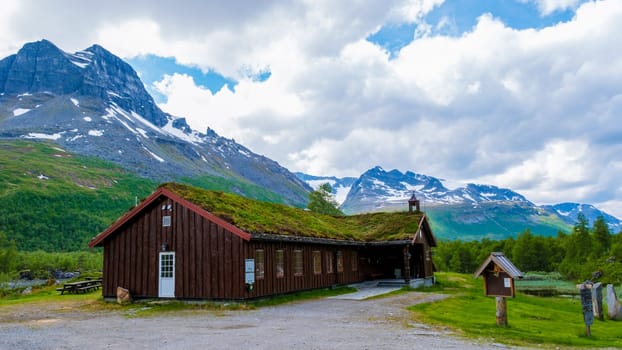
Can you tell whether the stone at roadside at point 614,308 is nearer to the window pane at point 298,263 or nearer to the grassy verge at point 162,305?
the grassy verge at point 162,305

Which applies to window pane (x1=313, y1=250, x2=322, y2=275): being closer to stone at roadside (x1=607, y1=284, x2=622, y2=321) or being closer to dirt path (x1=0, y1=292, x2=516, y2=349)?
dirt path (x1=0, y1=292, x2=516, y2=349)

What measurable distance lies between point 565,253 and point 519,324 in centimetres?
5815

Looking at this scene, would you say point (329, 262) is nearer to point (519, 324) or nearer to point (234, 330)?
point (519, 324)

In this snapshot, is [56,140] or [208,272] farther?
[56,140]

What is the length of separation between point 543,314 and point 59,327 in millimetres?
17117

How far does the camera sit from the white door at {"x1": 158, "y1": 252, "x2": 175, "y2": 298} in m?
20.0

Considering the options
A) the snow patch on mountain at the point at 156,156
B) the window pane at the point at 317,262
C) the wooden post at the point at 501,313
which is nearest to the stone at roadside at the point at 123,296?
the window pane at the point at 317,262

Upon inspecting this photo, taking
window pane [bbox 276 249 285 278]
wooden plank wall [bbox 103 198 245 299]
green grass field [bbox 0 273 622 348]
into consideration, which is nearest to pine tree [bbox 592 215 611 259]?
green grass field [bbox 0 273 622 348]

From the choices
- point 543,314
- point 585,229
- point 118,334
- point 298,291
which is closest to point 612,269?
point 585,229

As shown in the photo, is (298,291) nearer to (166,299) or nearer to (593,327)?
(166,299)

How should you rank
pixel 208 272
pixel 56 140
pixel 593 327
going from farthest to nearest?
1. pixel 56 140
2. pixel 208 272
3. pixel 593 327

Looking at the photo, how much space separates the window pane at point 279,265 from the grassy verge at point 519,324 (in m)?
5.81

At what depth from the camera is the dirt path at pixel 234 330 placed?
11.1 meters

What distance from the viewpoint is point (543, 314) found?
64.1 feet
